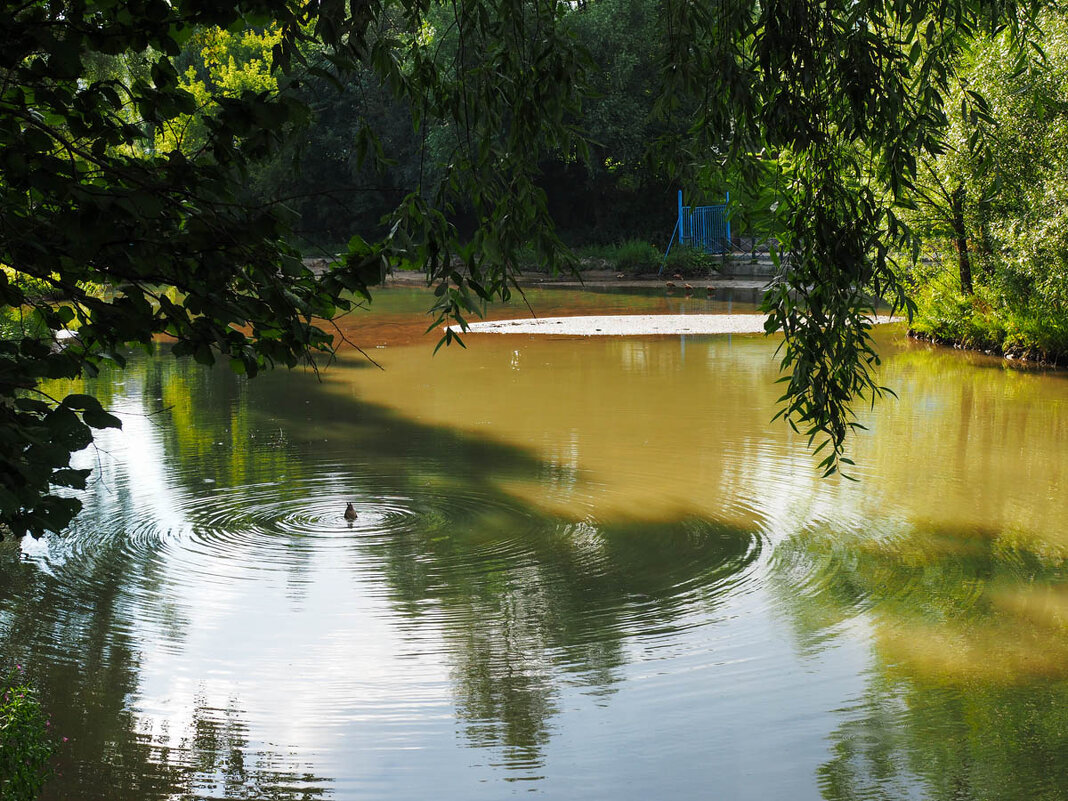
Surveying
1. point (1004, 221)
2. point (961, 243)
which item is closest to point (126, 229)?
point (1004, 221)

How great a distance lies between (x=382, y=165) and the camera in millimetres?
3285

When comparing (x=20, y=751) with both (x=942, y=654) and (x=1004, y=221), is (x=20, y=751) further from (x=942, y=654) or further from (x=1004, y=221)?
(x=1004, y=221)

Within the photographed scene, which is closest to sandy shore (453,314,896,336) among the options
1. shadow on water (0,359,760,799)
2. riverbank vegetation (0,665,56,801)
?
shadow on water (0,359,760,799)

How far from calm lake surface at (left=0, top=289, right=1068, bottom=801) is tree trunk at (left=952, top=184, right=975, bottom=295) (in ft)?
17.7

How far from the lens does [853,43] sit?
153 inches

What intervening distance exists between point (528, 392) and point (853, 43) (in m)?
10.5

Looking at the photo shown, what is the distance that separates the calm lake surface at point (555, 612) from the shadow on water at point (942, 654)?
2 cm

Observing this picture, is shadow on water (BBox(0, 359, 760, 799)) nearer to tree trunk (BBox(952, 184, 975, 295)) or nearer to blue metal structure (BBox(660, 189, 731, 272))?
tree trunk (BBox(952, 184, 975, 295))

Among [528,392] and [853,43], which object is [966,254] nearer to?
[528,392]

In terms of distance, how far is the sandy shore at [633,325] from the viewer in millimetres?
21156

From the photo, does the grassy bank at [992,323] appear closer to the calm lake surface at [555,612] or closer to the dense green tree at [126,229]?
the calm lake surface at [555,612]

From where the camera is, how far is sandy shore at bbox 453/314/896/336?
2116 cm

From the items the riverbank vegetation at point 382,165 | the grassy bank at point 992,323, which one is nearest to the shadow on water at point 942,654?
the riverbank vegetation at point 382,165

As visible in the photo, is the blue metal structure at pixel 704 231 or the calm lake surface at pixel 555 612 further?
the blue metal structure at pixel 704 231
